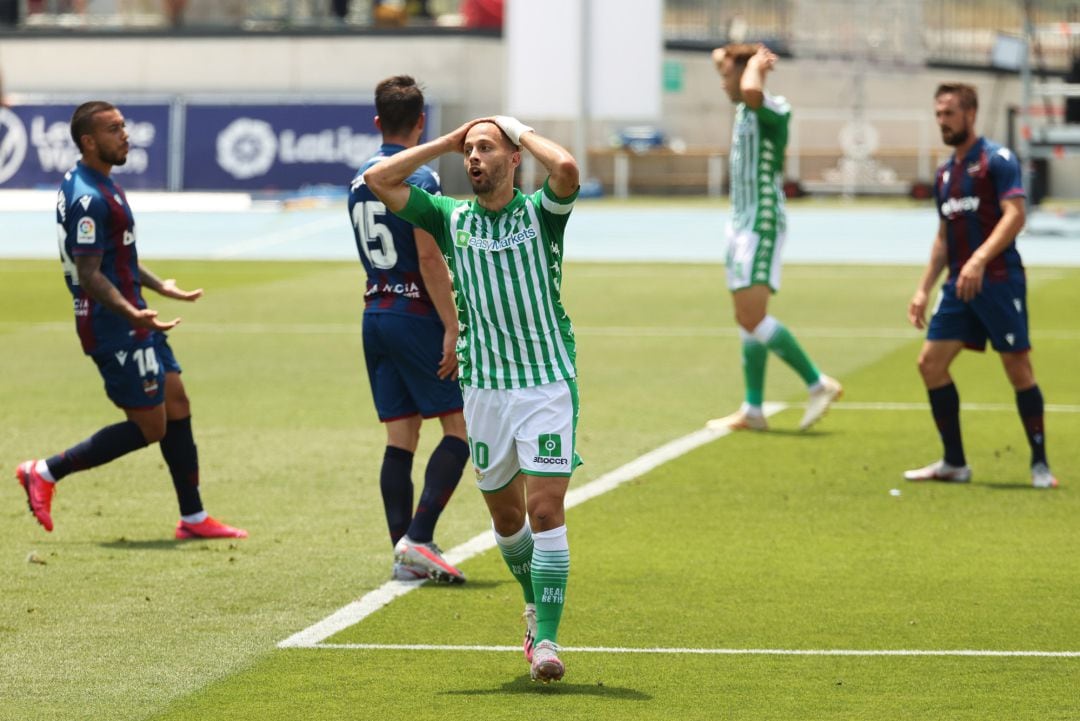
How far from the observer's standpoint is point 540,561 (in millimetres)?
6926

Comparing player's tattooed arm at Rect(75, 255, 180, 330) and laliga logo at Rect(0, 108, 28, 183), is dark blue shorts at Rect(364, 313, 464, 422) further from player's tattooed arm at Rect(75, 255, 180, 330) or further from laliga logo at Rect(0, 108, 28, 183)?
laliga logo at Rect(0, 108, 28, 183)

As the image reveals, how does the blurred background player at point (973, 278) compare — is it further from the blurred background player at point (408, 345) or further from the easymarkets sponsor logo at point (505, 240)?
the easymarkets sponsor logo at point (505, 240)

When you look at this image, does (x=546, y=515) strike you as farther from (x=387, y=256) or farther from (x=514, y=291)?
(x=387, y=256)

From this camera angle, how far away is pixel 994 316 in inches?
430

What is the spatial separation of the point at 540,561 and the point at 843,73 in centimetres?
3548

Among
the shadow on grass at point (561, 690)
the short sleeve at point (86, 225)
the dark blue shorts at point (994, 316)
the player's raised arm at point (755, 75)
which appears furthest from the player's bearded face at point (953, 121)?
the shadow on grass at point (561, 690)

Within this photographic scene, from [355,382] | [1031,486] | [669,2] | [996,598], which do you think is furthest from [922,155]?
[996,598]

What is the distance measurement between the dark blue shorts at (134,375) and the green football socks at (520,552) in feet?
9.16

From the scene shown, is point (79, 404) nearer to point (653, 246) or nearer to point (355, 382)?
point (355, 382)

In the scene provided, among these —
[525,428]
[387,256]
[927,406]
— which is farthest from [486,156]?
[927,406]

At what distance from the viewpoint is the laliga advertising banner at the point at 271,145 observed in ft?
125

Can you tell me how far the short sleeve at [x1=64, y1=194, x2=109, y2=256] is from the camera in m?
9.15

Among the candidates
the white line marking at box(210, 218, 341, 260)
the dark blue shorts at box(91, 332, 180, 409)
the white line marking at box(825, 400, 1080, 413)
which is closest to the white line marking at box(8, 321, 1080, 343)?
the white line marking at box(825, 400, 1080, 413)

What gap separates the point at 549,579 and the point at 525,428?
1.77ft
